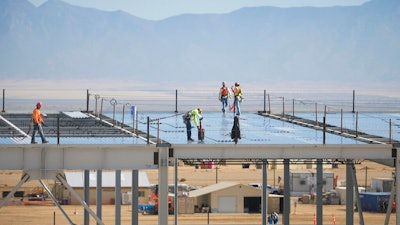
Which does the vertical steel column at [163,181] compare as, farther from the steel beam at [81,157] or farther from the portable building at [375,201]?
the portable building at [375,201]

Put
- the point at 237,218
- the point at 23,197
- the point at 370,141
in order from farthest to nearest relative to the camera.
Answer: the point at 23,197 → the point at 237,218 → the point at 370,141

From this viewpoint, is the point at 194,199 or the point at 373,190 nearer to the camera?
the point at 194,199

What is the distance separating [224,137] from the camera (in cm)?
4422

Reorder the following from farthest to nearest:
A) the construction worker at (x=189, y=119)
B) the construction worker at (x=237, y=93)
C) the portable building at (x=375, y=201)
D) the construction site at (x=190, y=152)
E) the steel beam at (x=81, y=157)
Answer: the portable building at (x=375, y=201) → the construction worker at (x=237, y=93) → the construction worker at (x=189, y=119) → the construction site at (x=190, y=152) → the steel beam at (x=81, y=157)

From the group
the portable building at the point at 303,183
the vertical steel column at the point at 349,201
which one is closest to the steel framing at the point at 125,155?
the vertical steel column at the point at 349,201

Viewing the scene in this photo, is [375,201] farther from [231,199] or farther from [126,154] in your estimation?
[126,154]

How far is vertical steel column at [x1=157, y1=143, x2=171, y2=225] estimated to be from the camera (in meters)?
36.7

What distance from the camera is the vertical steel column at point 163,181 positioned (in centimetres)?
3672

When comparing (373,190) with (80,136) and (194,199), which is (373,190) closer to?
(194,199)

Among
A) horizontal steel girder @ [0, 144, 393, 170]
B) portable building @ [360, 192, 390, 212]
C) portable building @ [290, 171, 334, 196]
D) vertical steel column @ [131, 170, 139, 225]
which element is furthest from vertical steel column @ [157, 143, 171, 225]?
portable building @ [290, 171, 334, 196]

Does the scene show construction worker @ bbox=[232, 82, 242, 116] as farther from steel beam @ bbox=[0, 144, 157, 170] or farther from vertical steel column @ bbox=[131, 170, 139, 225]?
steel beam @ bbox=[0, 144, 157, 170]

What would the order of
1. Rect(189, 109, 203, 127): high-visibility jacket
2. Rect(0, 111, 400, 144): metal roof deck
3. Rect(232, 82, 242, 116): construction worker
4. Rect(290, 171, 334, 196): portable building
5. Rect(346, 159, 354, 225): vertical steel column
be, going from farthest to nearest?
Rect(290, 171, 334, 196): portable building
Rect(232, 82, 242, 116): construction worker
Rect(346, 159, 354, 225): vertical steel column
Rect(189, 109, 203, 127): high-visibility jacket
Rect(0, 111, 400, 144): metal roof deck

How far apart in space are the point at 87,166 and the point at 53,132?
904 cm

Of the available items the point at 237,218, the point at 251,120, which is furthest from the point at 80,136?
the point at 237,218
